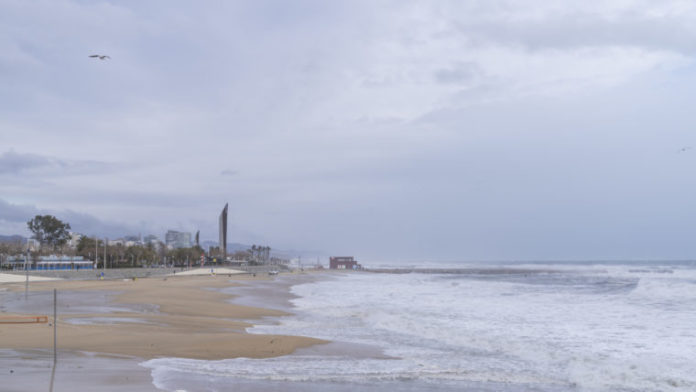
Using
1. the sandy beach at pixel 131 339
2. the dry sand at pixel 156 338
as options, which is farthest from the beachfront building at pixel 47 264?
the dry sand at pixel 156 338

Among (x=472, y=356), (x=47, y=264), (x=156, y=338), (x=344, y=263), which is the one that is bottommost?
(x=344, y=263)

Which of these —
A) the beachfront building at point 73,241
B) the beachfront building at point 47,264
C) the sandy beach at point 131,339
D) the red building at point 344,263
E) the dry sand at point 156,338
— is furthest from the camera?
the red building at point 344,263

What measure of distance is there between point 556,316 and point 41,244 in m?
110

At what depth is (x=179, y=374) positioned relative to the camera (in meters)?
9.73

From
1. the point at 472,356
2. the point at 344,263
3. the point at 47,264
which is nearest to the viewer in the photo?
the point at 472,356

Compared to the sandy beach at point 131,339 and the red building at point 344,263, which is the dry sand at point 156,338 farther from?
the red building at point 344,263

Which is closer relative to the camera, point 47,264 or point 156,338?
point 156,338

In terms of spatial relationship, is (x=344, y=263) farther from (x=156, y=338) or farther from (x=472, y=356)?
(x=472, y=356)

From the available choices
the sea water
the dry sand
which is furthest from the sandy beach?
the sea water

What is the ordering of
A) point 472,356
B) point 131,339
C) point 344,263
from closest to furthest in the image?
point 472,356
point 131,339
point 344,263

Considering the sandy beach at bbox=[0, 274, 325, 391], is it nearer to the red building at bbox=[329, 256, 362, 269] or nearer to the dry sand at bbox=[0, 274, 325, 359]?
the dry sand at bbox=[0, 274, 325, 359]

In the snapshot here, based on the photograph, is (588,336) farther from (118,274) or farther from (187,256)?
(187,256)

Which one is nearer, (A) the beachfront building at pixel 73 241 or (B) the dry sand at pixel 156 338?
(B) the dry sand at pixel 156 338

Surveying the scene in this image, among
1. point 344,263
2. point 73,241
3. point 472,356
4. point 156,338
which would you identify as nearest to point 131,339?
point 156,338
